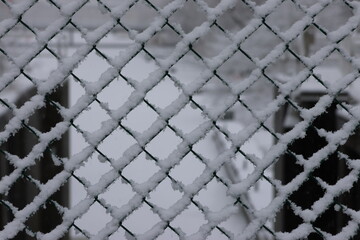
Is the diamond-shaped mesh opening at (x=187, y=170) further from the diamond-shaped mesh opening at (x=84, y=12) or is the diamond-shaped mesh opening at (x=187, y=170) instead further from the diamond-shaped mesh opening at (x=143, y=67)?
the diamond-shaped mesh opening at (x=84, y=12)

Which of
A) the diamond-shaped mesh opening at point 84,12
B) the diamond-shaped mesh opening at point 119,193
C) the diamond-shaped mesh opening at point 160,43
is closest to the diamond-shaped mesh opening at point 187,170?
the diamond-shaped mesh opening at point 119,193

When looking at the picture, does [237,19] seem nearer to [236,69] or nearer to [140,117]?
[236,69]

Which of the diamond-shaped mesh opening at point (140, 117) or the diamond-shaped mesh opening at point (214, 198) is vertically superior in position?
the diamond-shaped mesh opening at point (140, 117)

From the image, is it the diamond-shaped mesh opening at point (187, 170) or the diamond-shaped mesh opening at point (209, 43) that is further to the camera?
the diamond-shaped mesh opening at point (187, 170)

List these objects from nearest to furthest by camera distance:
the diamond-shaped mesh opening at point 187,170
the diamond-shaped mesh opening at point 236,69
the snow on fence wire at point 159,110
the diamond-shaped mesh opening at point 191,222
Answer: the snow on fence wire at point 159,110
the diamond-shaped mesh opening at point 191,222
the diamond-shaped mesh opening at point 187,170
the diamond-shaped mesh opening at point 236,69

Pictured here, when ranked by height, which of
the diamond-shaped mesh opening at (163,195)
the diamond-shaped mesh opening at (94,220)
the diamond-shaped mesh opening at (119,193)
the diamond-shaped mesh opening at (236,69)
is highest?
the diamond-shaped mesh opening at (236,69)

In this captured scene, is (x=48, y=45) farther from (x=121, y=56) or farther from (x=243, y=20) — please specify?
(x=243, y=20)

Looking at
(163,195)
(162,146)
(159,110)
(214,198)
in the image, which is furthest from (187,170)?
(159,110)

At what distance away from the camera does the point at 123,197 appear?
866 centimetres

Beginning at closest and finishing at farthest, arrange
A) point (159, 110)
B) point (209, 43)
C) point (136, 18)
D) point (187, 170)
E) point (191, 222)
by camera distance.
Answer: point (159, 110) < point (136, 18) < point (191, 222) < point (209, 43) < point (187, 170)

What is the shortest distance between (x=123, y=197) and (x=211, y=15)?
7561 mm

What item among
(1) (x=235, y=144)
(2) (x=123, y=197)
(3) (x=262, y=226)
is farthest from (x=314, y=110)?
(2) (x=123, y=197)

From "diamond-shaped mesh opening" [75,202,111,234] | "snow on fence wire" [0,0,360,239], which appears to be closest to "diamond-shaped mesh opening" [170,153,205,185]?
"diamond-shaped mesh opening" [75,202,111,234]

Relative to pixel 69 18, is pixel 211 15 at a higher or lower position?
higher
